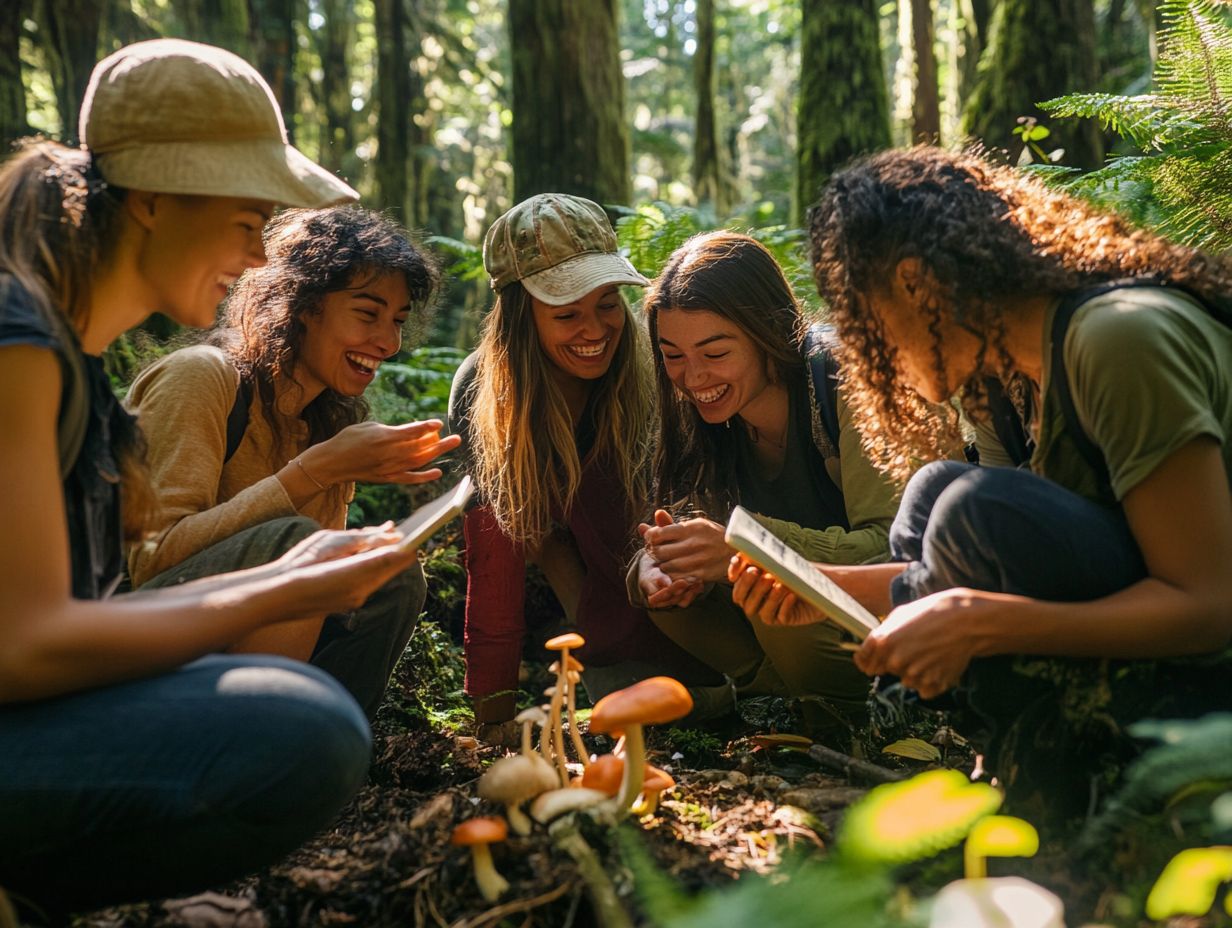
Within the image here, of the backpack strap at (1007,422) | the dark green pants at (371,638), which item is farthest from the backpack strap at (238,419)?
the backpack strap at (1007,422)

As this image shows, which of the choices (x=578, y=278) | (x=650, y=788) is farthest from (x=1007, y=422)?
(x=578, y=278)

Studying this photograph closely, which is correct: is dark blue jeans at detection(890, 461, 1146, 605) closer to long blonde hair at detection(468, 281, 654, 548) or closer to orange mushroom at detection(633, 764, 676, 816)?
orange mushroom at detection(633, 764, 676, 816)

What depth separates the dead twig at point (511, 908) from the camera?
1843 millimetres

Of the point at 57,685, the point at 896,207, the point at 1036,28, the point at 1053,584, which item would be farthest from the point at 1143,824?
the point at 1036,28

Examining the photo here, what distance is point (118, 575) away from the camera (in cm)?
209

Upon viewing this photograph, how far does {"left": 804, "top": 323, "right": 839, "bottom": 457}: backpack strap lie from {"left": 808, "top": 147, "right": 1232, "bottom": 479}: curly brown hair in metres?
0.57

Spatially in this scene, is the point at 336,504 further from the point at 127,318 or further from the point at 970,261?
the point at 970,261

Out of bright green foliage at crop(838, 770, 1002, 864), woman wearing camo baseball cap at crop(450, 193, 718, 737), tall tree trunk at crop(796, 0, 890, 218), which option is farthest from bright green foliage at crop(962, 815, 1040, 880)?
tall tree trunk at crop(796, 0, 890, 218)

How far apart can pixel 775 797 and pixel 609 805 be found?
714 mm

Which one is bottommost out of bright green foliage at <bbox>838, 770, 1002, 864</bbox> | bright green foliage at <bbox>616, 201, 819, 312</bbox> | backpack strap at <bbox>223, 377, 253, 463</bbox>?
bright green foliage at <bbox>838, 770, 1002, 864</bbox>

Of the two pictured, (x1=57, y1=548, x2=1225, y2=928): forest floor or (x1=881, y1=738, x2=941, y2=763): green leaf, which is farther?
(x1=881, y1=738, x2=941, y2=763): green leaf

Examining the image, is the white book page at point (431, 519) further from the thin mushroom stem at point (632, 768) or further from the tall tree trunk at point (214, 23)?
the tall tree trunk at point (214, 23)

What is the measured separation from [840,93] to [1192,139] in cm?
410

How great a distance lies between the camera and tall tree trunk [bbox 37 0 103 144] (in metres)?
7.20
